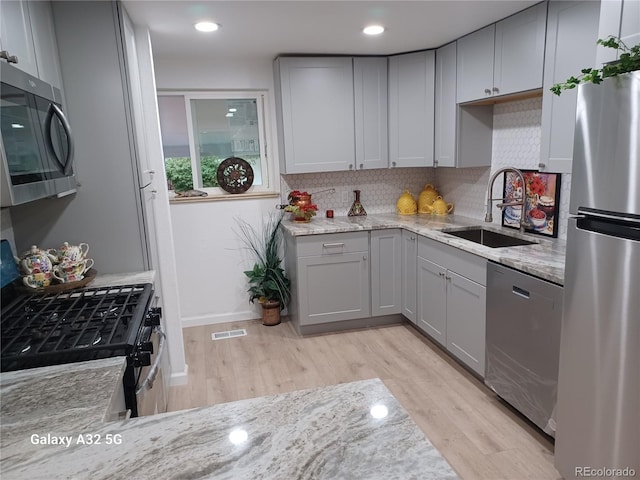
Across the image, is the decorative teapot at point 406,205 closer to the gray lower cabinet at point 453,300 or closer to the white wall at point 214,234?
the gray lower cabinet at point 453,300

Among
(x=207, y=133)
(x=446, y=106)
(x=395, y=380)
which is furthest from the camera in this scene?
(x=207, y=133)

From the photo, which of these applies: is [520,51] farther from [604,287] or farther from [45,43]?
[45,43]

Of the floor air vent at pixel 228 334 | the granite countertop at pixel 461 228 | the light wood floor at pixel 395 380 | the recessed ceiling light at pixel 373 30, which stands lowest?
the light wood floor at pixel 395 380

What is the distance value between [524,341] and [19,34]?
2.67 metres

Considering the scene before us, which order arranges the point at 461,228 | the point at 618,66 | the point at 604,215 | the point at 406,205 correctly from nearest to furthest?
the point at 618,66 → the point at 604,215 → the point at 461,228 → the point at 406,205

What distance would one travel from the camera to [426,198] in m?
4.21

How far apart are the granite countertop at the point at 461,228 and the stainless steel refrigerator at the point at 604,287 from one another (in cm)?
39

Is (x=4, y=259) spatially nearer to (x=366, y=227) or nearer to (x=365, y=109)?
(x=366, y=227)

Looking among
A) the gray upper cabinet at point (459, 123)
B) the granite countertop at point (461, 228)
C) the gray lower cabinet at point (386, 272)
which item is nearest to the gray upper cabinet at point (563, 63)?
the granite countertop at point (461, 228)

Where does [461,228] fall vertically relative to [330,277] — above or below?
above

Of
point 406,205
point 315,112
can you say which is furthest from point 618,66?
point 406,205

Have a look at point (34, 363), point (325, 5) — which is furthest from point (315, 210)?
point (34, 363)

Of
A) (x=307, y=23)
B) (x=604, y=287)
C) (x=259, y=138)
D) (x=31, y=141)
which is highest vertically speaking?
(x=307, y=23)

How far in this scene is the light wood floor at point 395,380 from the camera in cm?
222
